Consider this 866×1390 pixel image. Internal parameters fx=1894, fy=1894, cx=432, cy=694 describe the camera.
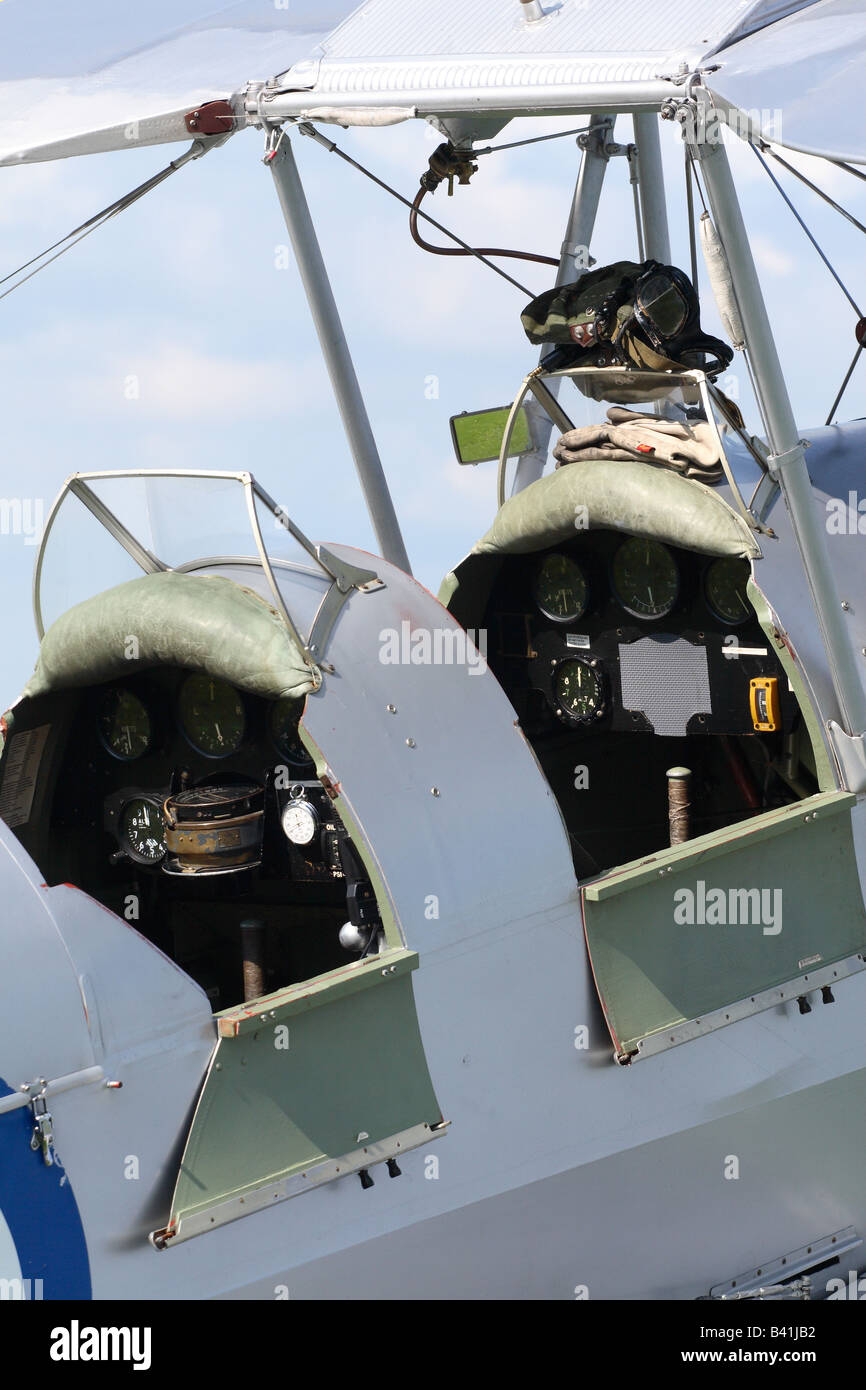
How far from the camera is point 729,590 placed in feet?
27.5

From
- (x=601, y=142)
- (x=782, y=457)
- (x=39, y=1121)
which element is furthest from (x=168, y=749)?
(x=601, y=142)

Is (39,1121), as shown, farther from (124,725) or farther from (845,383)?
(845,383)

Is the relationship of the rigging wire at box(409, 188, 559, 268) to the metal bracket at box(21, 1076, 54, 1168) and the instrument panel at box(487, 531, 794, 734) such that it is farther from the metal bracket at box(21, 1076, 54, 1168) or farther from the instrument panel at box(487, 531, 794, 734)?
the metal bracket at box(21, 1076, 54, 1168)

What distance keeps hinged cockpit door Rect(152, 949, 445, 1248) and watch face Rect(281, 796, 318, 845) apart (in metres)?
0.72

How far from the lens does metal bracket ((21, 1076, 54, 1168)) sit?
6020 mm

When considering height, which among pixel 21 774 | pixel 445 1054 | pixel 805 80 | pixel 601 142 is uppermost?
pixel 601 142

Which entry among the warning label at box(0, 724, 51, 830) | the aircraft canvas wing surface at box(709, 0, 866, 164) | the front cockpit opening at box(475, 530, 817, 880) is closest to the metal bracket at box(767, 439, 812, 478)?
the front cockpit opening at box(475, 530, 817, 880)

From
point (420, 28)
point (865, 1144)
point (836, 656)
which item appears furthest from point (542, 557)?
point (865, 1144)

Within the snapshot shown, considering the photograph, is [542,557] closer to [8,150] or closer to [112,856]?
[112,856]

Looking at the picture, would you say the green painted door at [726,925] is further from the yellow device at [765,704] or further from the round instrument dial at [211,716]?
the round instrument dial at [211,716]

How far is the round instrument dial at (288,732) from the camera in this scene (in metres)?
7.58

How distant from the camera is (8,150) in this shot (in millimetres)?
8695

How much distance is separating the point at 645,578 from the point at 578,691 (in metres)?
Result: 0.65
